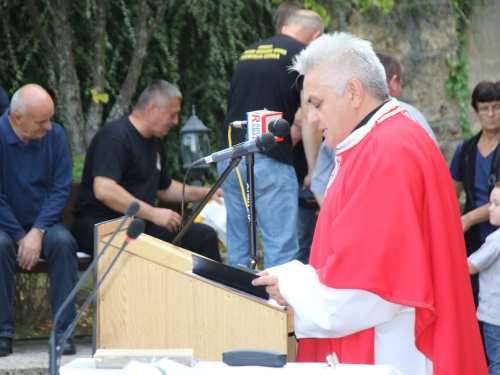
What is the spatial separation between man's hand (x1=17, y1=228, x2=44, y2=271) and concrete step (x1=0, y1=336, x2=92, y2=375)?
0.51 meters

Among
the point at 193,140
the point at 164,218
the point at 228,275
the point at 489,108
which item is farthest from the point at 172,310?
the point at 193,140

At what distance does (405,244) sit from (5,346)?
3008 millimetres

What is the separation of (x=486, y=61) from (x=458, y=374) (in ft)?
17.9

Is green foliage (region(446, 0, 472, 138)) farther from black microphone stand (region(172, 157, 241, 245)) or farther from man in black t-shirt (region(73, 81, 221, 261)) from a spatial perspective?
black microphone stand (region(172, 157, 241, 245))

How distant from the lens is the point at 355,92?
279 cm

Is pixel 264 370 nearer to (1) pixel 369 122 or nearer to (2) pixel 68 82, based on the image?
(1) pixel 369 122

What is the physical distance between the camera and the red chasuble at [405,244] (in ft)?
8.47

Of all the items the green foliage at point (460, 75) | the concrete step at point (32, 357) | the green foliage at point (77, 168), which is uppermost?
the green foliage at point (460, 75)

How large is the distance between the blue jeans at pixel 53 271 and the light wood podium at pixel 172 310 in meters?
1.58

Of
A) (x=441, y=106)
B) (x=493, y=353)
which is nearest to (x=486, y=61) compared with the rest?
(x=441, y=106)

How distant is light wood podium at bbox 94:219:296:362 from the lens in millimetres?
2936

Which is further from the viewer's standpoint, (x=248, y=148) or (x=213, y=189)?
(x=213, y=189)

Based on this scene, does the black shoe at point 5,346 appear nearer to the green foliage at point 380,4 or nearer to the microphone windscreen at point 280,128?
the microphone windscreen at point 280,128

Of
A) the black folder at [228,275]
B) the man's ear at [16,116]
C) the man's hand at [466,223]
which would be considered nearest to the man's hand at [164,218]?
the man's ear at [16,116]
